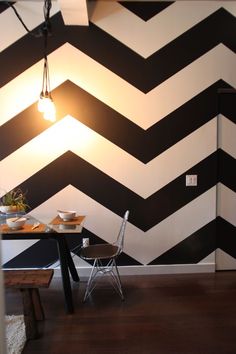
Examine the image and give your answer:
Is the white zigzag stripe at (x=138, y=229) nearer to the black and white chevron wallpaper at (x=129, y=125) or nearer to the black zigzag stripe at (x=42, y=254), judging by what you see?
the black and white chevron wallpaper at (x=129, y=125)

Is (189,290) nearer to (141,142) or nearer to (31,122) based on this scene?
(141,142)

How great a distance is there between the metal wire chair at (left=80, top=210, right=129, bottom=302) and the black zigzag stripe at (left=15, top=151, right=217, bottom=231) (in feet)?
1.02

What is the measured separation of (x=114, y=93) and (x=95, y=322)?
231 cm

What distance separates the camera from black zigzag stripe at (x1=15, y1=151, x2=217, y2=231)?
332 centimetres

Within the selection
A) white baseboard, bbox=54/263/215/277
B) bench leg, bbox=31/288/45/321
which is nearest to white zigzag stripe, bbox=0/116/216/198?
white baseboard, bbox=54/263/215/277

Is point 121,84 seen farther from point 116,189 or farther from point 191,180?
point 191,180

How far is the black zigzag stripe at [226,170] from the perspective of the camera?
3.41 m

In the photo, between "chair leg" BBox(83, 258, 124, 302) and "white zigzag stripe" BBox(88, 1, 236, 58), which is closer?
"chair leg" BBox(83, 258, 124, 302)

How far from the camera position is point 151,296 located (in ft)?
9.46

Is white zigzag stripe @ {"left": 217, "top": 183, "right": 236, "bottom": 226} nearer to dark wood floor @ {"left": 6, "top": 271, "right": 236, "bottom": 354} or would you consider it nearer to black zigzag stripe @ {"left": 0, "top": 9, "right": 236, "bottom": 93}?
dark wood floor @ {"left": 6, "top": 271, "right": 236, "bottom": 354}

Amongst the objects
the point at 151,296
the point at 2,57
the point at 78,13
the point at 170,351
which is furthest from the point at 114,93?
the point at 170,351

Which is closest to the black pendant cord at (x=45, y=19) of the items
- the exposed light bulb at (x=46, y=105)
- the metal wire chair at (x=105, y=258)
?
the exposed light bulb at (x=46, y=105)

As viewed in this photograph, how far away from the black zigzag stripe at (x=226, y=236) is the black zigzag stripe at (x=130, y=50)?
1.81 meters

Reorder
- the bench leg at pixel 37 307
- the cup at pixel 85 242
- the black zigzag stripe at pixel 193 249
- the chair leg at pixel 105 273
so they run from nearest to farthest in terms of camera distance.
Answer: the bench leg at pixel 37 307, the chair leg at pixel 105 273, the cup at pixel 85 242, the black zigzag stripe at pixel 193 249
